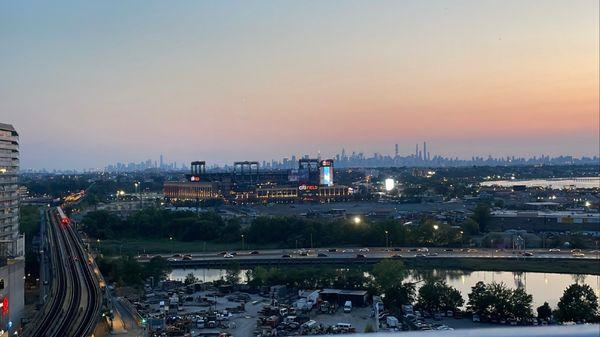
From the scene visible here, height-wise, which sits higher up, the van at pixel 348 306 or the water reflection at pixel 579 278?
the van at pixel 348 306

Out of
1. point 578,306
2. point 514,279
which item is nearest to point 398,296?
point 578,306

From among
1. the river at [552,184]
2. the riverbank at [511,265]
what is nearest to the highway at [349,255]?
the riverbank at [511,265]

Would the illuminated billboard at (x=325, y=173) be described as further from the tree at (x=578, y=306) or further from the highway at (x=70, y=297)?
the tree at (x=578, y=306)

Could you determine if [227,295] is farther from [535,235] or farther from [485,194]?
[485,194]

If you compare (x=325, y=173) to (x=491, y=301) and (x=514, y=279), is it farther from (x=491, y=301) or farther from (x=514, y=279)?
(x=491, y=301)

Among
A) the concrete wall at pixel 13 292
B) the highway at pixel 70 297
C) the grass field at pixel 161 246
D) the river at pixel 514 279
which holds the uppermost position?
the concrete wall at pixel 13 292

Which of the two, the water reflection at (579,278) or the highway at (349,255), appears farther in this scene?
the highway at (349,255)
